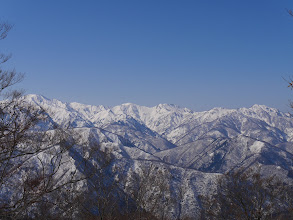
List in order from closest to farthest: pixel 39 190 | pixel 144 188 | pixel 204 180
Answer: pixel 39 190 < pixel 144 188 < pixel 204 180

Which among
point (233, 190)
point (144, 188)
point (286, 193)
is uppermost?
point (144, 188)

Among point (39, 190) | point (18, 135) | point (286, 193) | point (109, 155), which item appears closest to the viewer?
point (18, 135)

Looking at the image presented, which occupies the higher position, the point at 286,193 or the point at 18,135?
the point at 18,135

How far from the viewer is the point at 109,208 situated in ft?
97.1

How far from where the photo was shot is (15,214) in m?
13.0

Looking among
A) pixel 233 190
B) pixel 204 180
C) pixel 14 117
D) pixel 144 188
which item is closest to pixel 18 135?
pixel 14 117

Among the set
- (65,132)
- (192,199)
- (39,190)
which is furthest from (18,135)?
(192,199)

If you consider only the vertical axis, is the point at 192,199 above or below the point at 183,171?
below

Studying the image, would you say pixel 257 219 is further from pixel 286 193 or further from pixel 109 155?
pixel 109 155

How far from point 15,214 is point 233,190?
24.4 meters

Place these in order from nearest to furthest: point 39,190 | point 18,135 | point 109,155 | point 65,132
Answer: point 18,135 < point 39,190 < point 65,132 < point 109,155

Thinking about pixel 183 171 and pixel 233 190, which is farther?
pixel 183 171

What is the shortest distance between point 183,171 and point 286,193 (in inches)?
6187

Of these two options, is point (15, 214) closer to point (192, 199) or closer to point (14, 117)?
point (14, 117)
